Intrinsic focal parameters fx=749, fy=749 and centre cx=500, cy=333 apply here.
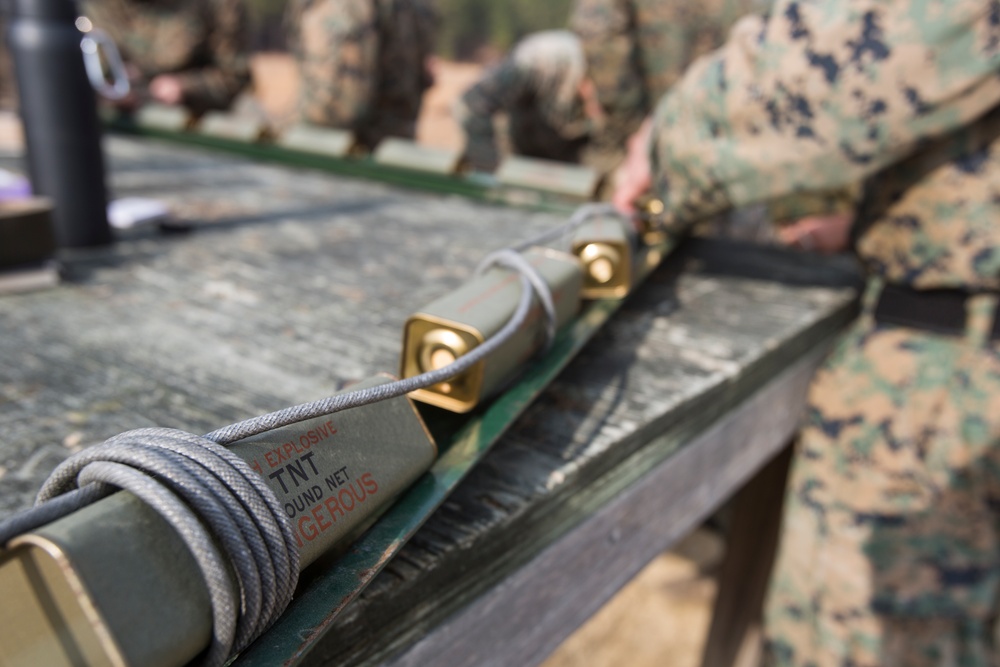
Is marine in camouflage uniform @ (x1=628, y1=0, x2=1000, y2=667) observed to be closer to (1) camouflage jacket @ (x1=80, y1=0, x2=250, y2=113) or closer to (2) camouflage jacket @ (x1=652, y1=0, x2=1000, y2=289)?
(2) camouflage jacket @ (x1=652, y1=0, x2=1000, y2=289)

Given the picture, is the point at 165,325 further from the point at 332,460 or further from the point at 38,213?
the point at 332,460

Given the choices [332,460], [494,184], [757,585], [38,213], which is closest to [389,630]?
[332,460]

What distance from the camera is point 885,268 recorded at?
141cm

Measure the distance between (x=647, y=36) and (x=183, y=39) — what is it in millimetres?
2693

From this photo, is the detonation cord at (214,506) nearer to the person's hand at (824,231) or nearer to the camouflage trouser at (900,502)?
the camouflage trouser at (900,502)

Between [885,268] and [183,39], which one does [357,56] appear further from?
[885,268]

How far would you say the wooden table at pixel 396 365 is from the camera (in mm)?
769

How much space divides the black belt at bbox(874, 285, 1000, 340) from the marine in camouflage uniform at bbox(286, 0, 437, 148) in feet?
9.31

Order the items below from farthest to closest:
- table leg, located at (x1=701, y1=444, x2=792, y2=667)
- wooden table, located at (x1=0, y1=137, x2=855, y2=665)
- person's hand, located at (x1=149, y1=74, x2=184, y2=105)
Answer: person's hand, located at (x1=149, y1=74, x2=184, y2=105)
table leg, located at (x1=701, y1=444, x2=792, y2=667)
wooden table, located at (x1=0, y1=137, x2=855, y2=665)

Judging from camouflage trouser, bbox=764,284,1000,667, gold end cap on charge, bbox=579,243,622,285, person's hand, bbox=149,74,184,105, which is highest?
person's hand, bbox=149,74,184,105

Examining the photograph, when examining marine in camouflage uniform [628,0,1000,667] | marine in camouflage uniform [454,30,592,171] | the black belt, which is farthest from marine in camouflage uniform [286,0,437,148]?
the black belt

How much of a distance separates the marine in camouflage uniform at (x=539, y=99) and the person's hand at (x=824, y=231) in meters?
3.13

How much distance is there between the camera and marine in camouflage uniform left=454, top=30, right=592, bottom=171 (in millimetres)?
4664

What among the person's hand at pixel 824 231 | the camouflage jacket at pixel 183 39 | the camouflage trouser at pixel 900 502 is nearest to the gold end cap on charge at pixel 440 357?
the camouflage trouser at pixel 900 502
